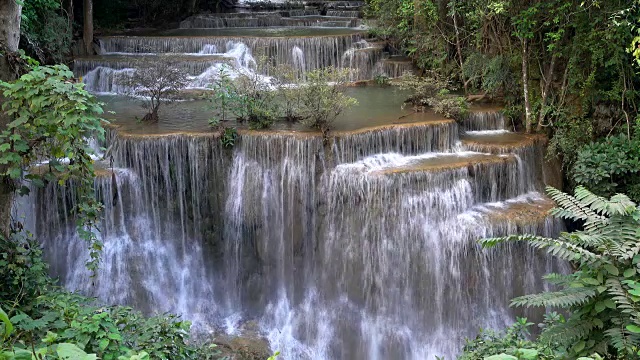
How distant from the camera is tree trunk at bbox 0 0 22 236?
4824 millimetres

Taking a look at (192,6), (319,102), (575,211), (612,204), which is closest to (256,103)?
(319,102)

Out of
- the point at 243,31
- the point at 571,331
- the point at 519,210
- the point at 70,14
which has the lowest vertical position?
the point at 519,210

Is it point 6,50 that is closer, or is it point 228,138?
point 6,50

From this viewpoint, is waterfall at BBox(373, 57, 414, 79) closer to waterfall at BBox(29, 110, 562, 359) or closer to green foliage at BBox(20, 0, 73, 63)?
waterfall at BBox(29, 110, 562, 359)

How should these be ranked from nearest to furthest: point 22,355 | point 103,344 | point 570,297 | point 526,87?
1. point 22,355
2. point 570,297
3. point 103,344
4. point 526,87

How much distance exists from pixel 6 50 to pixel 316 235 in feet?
17.6

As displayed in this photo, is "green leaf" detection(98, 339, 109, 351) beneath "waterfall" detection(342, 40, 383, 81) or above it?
beneath

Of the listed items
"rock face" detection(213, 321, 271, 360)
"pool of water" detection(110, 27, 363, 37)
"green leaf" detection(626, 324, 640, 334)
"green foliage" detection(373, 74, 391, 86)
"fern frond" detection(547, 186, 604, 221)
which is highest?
"pool of water" detection(110, 27, 363, 37)

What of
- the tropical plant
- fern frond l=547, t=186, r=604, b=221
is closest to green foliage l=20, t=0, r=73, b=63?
the tropical plant

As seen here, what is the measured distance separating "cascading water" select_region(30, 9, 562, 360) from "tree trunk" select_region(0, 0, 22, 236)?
3.80 meters

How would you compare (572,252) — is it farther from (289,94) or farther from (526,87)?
(526,87)

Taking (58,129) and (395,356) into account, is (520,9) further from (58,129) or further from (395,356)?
(58,129)

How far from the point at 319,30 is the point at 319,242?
31.0 ft

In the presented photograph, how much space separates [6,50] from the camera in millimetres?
4855
